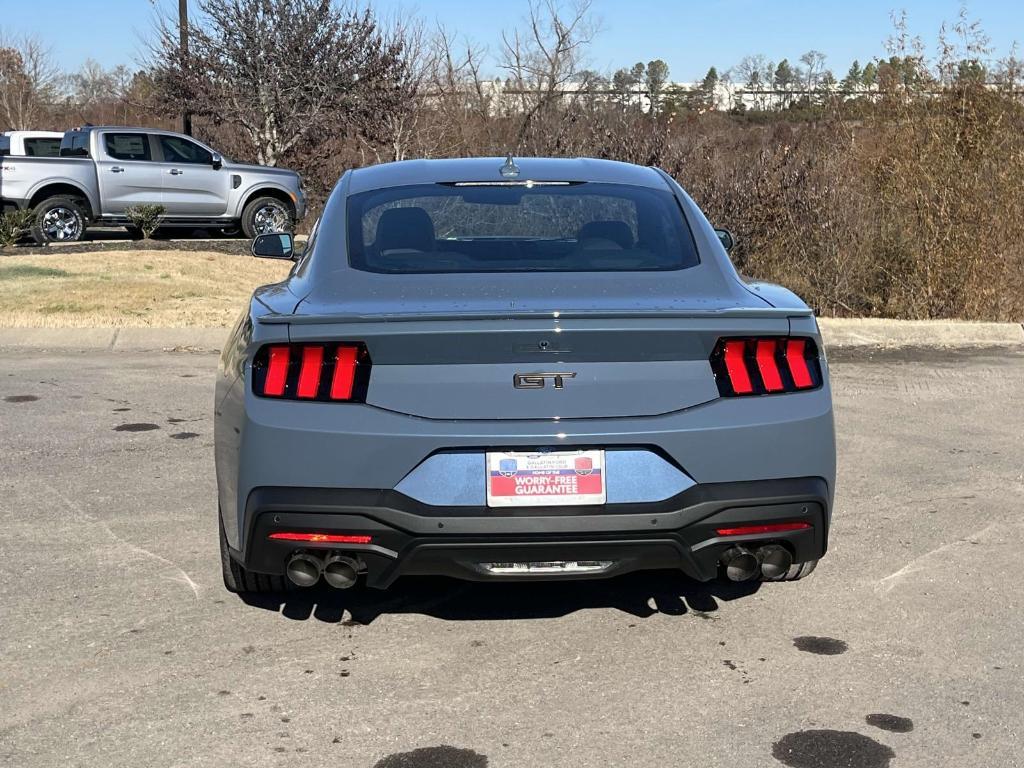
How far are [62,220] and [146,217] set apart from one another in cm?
192

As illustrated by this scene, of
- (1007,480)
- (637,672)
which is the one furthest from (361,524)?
(1007,480)

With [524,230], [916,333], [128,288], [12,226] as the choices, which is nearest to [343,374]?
[524,230]

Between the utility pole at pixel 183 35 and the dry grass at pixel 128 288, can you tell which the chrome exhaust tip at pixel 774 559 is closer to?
the dry grass at pixel 128 288

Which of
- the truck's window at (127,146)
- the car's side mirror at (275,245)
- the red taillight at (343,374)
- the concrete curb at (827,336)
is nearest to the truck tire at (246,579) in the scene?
the red taillight at (343,374)

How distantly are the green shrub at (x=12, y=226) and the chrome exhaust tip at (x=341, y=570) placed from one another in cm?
1500

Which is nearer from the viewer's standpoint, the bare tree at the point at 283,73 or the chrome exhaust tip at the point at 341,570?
the chrome exhaust tip at the point at 341,570

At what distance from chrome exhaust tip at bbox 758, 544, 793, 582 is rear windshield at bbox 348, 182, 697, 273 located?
1170mm

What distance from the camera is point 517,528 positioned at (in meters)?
4.04

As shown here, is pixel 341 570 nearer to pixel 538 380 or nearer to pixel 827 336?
pixel 538 380

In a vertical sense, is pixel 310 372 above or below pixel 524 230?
below

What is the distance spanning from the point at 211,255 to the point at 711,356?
45.3 ft

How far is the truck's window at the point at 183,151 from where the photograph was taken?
21.4m

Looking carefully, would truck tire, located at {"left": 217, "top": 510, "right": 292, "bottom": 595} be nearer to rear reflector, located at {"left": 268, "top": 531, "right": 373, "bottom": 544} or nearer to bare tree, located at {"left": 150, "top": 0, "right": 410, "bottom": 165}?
rear reflector, located at {"left": 268, "top": 531, "right": 373, "bottom": 544}

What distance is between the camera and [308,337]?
4.08m
